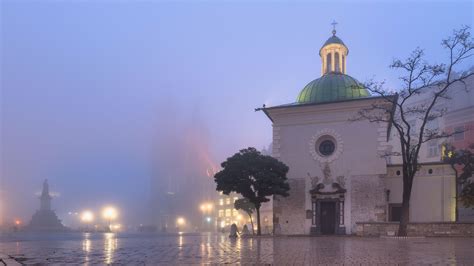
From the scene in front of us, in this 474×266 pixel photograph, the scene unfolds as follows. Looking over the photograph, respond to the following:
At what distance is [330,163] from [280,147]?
3925 millimetres

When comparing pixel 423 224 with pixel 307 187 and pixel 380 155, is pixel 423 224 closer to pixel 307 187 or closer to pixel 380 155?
pixel 380 155

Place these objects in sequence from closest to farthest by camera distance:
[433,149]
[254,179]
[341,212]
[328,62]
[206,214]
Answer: [254,179] → [341,212] → [328,62] → [433,149] → [206,214]

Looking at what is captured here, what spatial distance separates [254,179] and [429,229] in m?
11.1

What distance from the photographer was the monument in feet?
195

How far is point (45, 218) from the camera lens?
61.1 meters

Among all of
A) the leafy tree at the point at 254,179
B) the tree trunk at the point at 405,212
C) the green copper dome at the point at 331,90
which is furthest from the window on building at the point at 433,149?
the tree trunk at the point at 405,212

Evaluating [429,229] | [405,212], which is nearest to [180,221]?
[429,229]

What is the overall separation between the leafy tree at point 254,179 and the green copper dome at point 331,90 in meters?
7.42

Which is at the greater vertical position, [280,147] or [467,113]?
[467,113]

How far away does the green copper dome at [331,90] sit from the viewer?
36.2 m

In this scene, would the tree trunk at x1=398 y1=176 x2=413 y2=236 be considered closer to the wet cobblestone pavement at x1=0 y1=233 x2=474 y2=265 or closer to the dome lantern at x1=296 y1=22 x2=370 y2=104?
the wet cobblestone pavement at x1=0 y1=233 x2=474 y2=265

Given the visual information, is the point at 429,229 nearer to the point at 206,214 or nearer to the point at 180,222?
the point at 206,214

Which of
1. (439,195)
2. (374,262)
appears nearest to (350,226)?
(439,195)

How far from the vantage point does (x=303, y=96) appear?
124 ft
